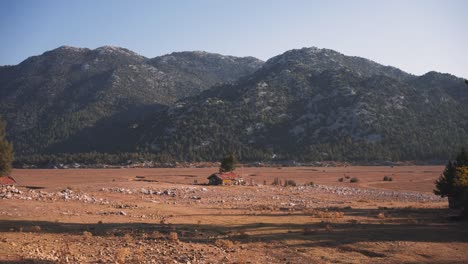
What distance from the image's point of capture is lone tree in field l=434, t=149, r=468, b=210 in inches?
1226

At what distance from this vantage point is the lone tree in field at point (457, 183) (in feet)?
102

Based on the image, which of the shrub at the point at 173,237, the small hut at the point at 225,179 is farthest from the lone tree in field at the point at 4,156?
the shrub at the point at 173,237

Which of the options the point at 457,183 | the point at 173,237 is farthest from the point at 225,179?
the point at 173,237

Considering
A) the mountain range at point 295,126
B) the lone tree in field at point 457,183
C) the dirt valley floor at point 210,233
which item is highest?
the mountain range at point 295,126

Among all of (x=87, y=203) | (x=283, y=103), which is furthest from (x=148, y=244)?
(x=283, y=103)

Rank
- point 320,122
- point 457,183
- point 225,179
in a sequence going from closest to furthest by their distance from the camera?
point 457,183 → point 225,179 → point 320,122

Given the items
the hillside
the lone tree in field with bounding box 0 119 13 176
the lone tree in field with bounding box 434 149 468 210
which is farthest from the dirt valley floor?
the hillside

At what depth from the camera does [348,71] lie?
193250 mm

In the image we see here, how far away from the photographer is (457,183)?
104ft

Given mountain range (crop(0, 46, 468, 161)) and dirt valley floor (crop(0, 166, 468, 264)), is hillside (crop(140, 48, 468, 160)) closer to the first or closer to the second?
mountain range (crop(0, 46, 468, 161))

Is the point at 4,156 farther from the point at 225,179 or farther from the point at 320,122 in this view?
the point at 320,122

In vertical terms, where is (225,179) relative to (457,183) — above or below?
below

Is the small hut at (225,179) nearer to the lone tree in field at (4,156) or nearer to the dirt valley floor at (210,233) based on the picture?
the dirt valley floor at (210,233)

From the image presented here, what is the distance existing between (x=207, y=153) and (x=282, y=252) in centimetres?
13002
